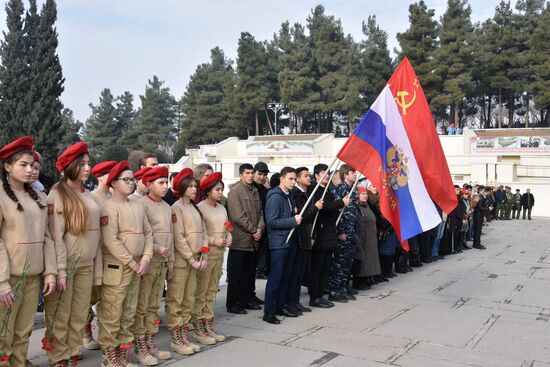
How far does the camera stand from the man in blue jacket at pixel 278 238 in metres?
6.06

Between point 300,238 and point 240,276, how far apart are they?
0.81 m

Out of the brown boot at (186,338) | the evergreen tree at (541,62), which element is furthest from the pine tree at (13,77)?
the evergreen tree at (541,62)

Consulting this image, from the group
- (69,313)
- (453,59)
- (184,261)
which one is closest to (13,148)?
(69,313)

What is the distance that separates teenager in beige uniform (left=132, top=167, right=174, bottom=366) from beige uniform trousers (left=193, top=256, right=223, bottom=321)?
20.5 inches

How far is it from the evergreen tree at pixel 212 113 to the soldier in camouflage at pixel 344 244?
178ft

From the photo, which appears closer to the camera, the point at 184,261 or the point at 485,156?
the point at 184,261

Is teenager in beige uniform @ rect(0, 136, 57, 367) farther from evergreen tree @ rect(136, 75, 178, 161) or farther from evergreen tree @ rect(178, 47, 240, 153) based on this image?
evergreen tree @ rect(136, 75, 178, 161)

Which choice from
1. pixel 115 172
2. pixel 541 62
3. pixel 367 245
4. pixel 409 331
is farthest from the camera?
pixel 541 62

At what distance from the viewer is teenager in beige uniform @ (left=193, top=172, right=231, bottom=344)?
5.34 metres

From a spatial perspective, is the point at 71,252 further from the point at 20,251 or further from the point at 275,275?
the point at 275,275

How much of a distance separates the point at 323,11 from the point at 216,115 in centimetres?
1718

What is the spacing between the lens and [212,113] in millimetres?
64188

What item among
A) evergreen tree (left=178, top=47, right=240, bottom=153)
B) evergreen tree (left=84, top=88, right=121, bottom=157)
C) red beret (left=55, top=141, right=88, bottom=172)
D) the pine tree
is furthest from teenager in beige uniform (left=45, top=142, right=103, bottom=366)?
evergreen tree (left=84, top=88, right=121, bottom=157)

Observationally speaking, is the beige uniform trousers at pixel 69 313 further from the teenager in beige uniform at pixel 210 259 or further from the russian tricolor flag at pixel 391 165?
the russian tricolor flag at pixel 391 165
